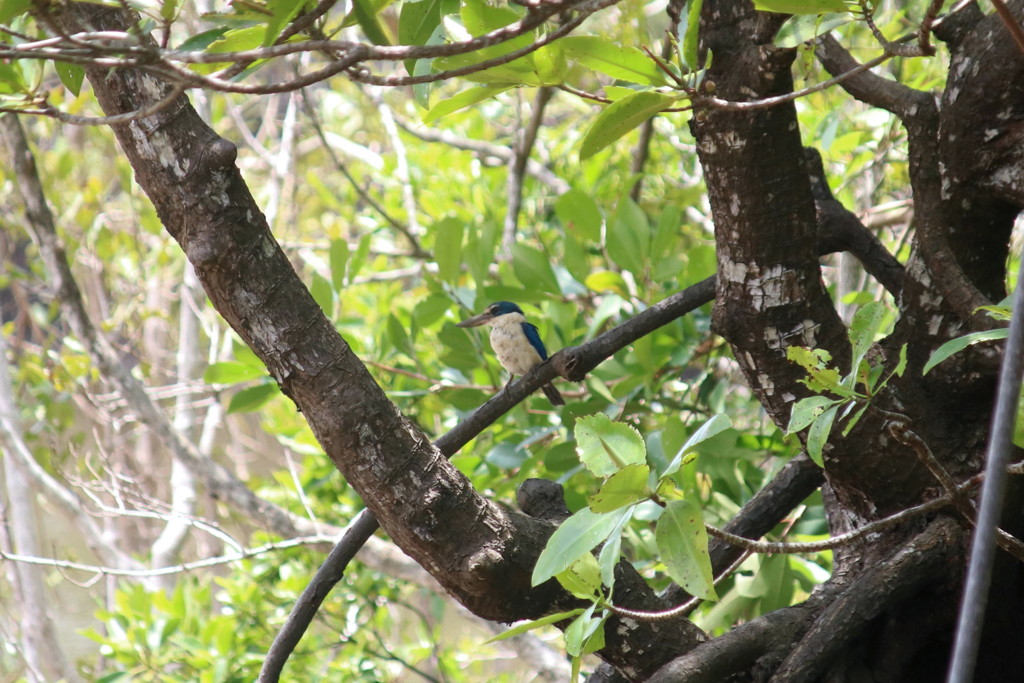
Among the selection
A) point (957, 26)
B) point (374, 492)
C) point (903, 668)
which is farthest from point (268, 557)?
point (957, 26)

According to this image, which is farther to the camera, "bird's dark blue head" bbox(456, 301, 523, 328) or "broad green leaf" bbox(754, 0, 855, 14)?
"bird's dark blue head" bbox(456, 301, 523, 328)

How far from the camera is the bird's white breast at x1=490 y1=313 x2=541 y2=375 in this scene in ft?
11.0

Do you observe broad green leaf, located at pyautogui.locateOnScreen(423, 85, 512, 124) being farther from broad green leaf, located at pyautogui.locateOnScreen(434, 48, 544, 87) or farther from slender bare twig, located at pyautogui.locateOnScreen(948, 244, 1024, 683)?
slender bare twig, located at pyautogui.locateOnScreen(948, 244, 1024, 683)

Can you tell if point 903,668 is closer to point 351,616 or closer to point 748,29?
point 748,29

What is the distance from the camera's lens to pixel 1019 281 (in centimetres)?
63

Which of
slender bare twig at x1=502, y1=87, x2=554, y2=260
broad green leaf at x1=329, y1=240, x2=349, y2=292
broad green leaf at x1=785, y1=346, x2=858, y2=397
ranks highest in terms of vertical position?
slender bare twig at x1=502, y1=87, x2=554, y2=260

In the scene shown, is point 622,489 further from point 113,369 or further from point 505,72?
point 113,369

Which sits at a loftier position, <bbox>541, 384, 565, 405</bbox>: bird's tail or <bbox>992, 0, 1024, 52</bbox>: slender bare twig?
<bbox>541, 384, 565, 405</bbox>: bird's tail

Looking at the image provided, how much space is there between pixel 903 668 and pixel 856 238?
2.68ft

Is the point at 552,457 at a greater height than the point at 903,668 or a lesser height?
greater

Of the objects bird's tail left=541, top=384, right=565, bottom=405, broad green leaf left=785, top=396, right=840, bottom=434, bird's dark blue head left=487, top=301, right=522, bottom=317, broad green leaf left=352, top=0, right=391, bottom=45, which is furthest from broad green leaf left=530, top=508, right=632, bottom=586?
bird's dark blue head left=487, top=301, right=522, bottom=317

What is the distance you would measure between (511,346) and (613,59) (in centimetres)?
213

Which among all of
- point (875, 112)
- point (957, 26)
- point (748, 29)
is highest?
point (875, 112)

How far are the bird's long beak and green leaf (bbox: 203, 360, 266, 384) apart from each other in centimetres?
54
